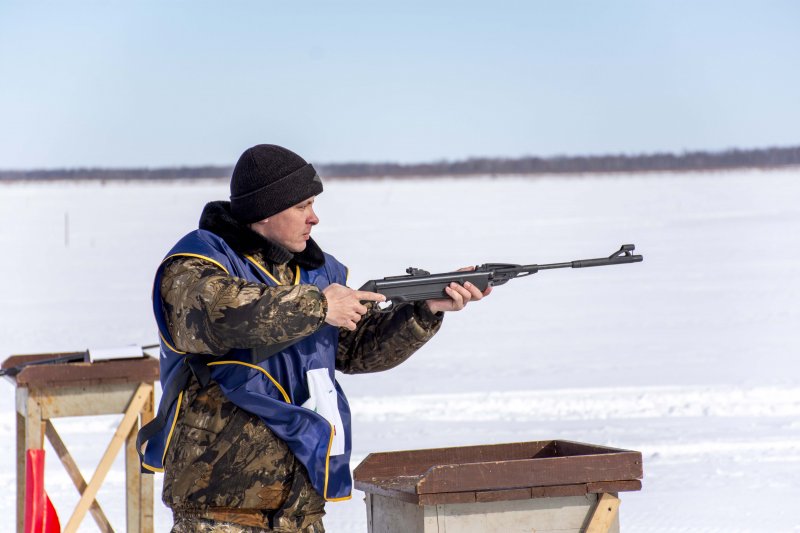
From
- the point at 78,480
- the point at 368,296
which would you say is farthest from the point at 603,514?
the point at 78,480

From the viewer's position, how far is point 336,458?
2.45 m

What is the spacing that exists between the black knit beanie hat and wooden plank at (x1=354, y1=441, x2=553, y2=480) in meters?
0.72

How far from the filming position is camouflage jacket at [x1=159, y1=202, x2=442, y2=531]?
2.24 m

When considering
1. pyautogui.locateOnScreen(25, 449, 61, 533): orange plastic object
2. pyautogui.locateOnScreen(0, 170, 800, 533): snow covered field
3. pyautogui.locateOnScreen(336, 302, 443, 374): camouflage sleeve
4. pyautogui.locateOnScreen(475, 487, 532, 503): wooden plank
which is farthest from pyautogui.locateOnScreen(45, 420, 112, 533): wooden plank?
pyautogui.locateOnScreen(475, 487, 532, 503): wooden plank

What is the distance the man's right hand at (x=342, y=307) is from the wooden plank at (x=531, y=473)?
375mm

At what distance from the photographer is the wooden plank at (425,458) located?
2816mm

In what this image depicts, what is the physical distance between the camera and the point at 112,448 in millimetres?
3945

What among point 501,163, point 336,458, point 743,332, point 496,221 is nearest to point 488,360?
point 743,332

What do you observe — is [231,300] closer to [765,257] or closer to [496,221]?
[765,257]

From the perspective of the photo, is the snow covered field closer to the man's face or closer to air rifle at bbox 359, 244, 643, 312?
air rifle at bbox 359, 244, 643, 312

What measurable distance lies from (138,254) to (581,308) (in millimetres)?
10509

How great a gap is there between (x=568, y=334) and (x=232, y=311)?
10.5m

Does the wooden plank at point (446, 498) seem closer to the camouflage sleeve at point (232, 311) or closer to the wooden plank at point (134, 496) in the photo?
the camouflage sleeve at point (232, 311)

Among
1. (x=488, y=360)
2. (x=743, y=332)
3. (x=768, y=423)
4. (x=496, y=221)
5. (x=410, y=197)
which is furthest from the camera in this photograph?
(x=410, y=197)
